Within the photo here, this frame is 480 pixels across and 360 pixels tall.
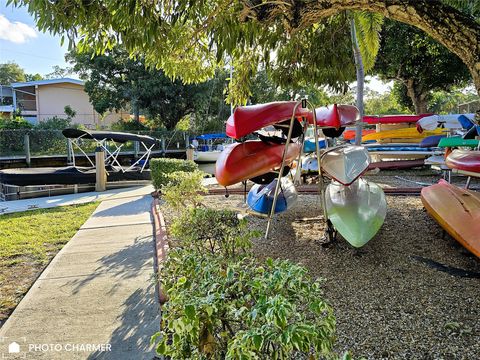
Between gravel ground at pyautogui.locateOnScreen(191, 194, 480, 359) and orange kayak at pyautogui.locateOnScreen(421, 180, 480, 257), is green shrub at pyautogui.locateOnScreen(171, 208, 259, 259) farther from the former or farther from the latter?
orange kayak at pyautogui.locateOnScreen(421, 180, 480, 257)

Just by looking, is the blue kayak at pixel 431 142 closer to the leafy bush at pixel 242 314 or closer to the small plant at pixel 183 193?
the small plant at pixel 183 193

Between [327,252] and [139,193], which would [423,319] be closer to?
[327,252]

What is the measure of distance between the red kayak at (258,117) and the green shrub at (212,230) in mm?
1240

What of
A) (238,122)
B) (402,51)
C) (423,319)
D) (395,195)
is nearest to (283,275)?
(423,319)

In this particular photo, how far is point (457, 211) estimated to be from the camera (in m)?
4.40

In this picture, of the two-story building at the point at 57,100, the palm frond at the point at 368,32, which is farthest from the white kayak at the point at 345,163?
the two-story building at the point at 57,100

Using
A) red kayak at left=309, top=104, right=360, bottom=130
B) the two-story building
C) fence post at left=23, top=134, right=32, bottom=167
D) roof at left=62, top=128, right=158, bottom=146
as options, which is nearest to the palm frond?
red kayak at left=309, top=104, right=360, bottom=130

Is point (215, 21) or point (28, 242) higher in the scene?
point (215, 21)

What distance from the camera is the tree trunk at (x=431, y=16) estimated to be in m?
3.12

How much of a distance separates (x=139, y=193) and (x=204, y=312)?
9.62m

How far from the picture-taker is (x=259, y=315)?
1.48 m

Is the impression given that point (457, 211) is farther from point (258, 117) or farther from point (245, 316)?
point (245, 316)

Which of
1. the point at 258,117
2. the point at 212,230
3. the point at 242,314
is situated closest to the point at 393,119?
the point at 258,117

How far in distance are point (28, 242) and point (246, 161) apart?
3.67 m
